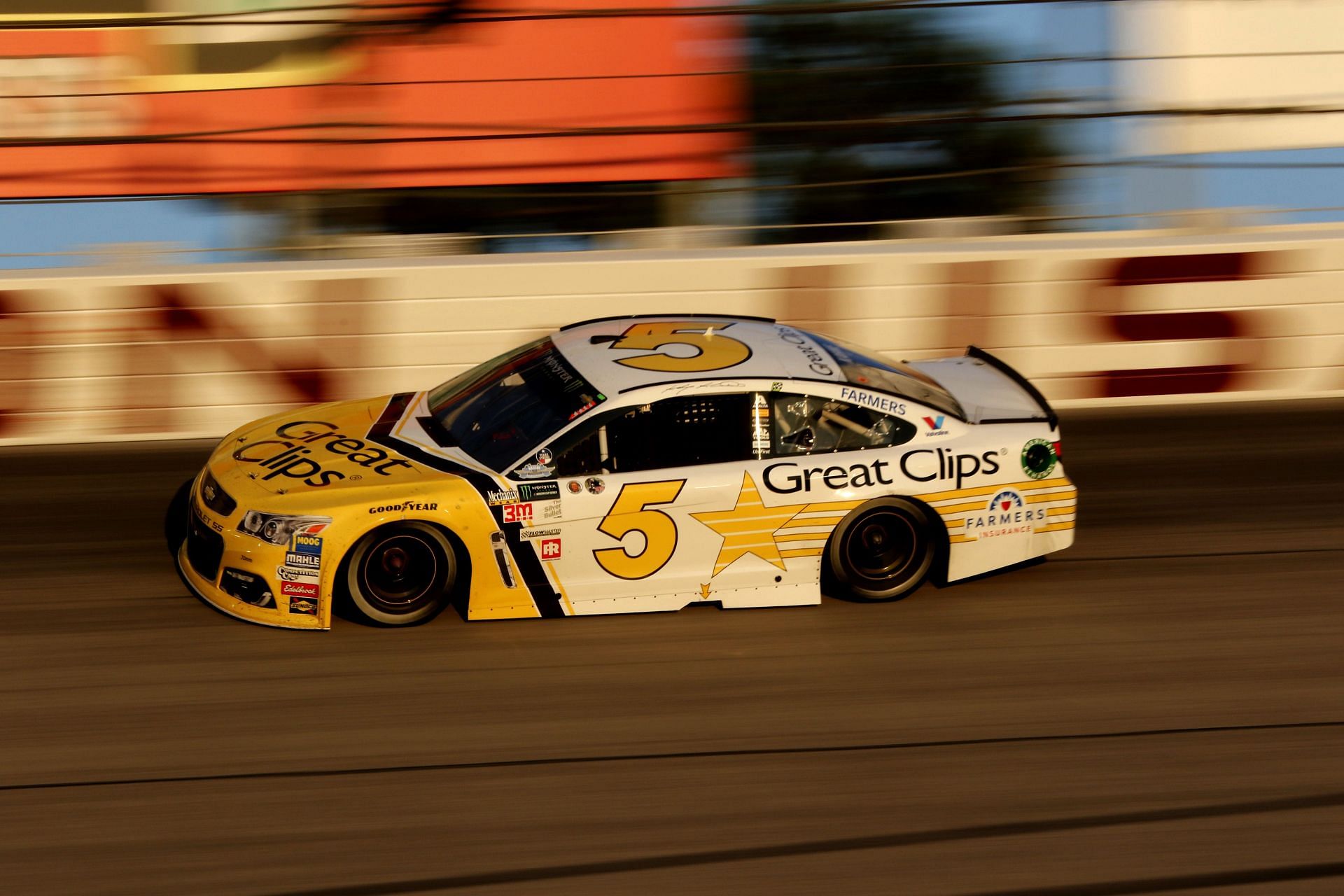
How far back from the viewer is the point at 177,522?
7.28m

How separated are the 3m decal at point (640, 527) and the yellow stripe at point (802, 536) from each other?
513 mm

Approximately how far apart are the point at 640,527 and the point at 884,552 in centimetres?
126

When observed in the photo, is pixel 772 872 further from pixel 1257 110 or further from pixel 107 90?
pixel 107 90

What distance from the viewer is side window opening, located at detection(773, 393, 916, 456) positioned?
22.3 feet

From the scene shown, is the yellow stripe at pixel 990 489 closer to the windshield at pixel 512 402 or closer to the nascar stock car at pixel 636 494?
the nascar stock car at pixel 636 494

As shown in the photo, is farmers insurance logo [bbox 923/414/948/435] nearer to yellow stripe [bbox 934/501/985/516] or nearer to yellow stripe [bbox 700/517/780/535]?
yellow stripe [bbox 934/501/985/516]

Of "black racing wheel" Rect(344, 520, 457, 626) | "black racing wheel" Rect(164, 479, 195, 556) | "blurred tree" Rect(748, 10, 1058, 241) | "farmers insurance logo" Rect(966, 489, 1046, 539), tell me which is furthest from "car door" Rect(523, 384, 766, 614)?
"blurred tree" Rect(748, 10, 1058, 241)

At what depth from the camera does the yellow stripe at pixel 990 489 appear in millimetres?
6883

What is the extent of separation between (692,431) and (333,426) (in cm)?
189

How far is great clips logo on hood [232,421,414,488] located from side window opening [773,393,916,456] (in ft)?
5.77

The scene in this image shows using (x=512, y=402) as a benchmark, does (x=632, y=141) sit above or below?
above

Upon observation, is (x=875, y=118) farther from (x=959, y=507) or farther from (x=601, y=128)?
(x=959, y=507)

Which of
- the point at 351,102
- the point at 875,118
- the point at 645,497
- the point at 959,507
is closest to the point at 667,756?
the point at 645,497

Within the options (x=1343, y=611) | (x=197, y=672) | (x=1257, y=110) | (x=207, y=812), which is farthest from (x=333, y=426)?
(x=1257, y=110)
